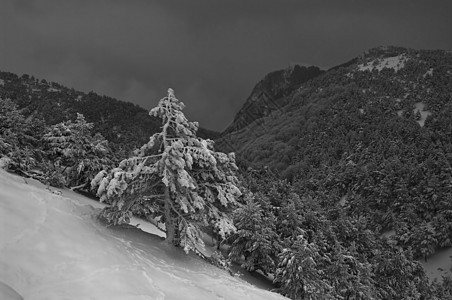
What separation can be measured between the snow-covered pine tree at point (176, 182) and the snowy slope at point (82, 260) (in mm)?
1204

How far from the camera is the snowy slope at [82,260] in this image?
9945 mm

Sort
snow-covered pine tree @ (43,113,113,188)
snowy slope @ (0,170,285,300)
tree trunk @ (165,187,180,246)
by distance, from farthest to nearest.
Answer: snow-covered pine tree @ (43,113,113,188) → tree trunk @ (165,187,180,246) → snowy slope @ (0,170,285,300)

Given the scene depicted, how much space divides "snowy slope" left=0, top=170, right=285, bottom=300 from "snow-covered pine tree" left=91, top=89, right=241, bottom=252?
3.95 feet

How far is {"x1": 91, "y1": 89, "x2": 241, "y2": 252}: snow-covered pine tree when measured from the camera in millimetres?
15109

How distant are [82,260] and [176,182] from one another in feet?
17.6

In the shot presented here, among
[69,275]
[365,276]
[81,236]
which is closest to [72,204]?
[81,236]

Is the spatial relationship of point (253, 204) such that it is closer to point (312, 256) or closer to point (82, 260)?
point (312, 256)

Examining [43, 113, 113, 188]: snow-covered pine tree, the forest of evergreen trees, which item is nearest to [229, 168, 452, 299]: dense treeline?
the forest of evergreen trees

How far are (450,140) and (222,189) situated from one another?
177866mm

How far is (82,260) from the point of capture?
448 inches

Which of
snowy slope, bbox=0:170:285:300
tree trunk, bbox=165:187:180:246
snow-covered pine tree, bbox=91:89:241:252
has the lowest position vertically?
snowy slope, bbox=0:170:285:300

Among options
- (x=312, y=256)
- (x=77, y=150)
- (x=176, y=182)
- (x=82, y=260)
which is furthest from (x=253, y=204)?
(x=82, y=260)

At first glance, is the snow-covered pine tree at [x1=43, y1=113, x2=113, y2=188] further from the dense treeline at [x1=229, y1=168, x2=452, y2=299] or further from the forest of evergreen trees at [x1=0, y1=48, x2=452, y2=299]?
the dense treeline at [x1=229, y1=168, x2=452, y2=299]

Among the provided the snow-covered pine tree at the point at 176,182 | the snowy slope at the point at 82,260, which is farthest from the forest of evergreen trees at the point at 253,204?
the snowy slope at the point at 82,260
